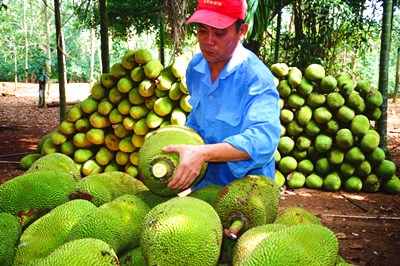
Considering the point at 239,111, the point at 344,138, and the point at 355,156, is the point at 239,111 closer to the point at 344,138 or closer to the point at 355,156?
the point at 344,138

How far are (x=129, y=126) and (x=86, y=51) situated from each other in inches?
1702

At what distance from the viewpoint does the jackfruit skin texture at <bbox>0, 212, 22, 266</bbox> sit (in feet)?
3.75

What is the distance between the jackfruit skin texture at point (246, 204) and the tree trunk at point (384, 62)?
175 inches

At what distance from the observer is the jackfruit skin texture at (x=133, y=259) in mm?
1178

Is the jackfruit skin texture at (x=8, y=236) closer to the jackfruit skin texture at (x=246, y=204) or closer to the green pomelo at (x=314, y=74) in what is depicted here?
the jackfruit skin texture at (x=246, y=204)

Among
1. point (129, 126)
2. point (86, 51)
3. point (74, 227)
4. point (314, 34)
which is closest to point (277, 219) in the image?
point (74, 227)

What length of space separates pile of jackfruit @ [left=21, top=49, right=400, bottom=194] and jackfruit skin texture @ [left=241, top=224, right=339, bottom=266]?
3.76 m

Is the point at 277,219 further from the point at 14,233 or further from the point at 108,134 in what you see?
the point at 108,134

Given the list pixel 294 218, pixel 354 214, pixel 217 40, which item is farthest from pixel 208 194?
pixel 354 214

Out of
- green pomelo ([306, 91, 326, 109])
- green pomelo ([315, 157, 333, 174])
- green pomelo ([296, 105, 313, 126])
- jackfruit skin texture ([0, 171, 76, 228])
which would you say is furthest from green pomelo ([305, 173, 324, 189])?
jackfruit skin texture ([0, 171, 76, 228])

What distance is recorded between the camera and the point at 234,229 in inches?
47.7

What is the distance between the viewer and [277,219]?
1413 mm

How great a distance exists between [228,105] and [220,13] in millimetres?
420

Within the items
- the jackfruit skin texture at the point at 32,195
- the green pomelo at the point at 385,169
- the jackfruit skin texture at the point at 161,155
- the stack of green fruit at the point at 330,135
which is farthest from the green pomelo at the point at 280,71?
the jackfruit skin texture at the point at 32,195
